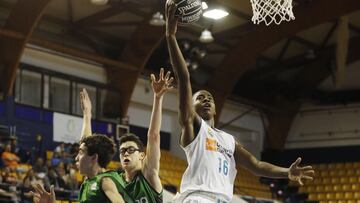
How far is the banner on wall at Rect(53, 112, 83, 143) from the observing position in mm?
19344

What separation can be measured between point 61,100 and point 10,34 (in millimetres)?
3084

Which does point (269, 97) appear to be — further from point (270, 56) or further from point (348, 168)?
point (348, 168)

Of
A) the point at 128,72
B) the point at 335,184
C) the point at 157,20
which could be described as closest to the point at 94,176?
the point at 157,20

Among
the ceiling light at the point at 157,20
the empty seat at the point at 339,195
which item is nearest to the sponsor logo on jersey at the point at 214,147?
the ceiling light at the point at 157,20

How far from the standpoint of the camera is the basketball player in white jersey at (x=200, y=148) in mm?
5531

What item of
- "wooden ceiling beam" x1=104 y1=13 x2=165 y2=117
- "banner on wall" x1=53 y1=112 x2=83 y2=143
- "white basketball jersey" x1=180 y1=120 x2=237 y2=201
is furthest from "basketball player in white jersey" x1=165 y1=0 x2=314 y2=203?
"wooden ceiling beam" x1=104 y1=13 x2=165 y2=117

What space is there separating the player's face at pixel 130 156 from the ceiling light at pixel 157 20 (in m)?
13.5

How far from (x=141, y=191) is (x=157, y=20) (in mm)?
13754

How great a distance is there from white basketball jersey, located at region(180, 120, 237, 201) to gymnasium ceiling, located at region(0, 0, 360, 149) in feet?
41.3

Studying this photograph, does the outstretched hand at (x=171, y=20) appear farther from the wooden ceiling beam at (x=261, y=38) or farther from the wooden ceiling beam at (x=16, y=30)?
the wooden ceiling beam at (x=261, y=38)

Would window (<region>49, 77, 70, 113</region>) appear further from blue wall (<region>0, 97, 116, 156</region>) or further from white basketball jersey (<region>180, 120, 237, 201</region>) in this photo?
white basketball jersey (<region>180, 120, 237, 201</region>)

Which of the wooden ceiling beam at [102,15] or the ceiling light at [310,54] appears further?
the ceiling light at [310,54]

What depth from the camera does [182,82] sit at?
5523 mm

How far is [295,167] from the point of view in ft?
19.1
